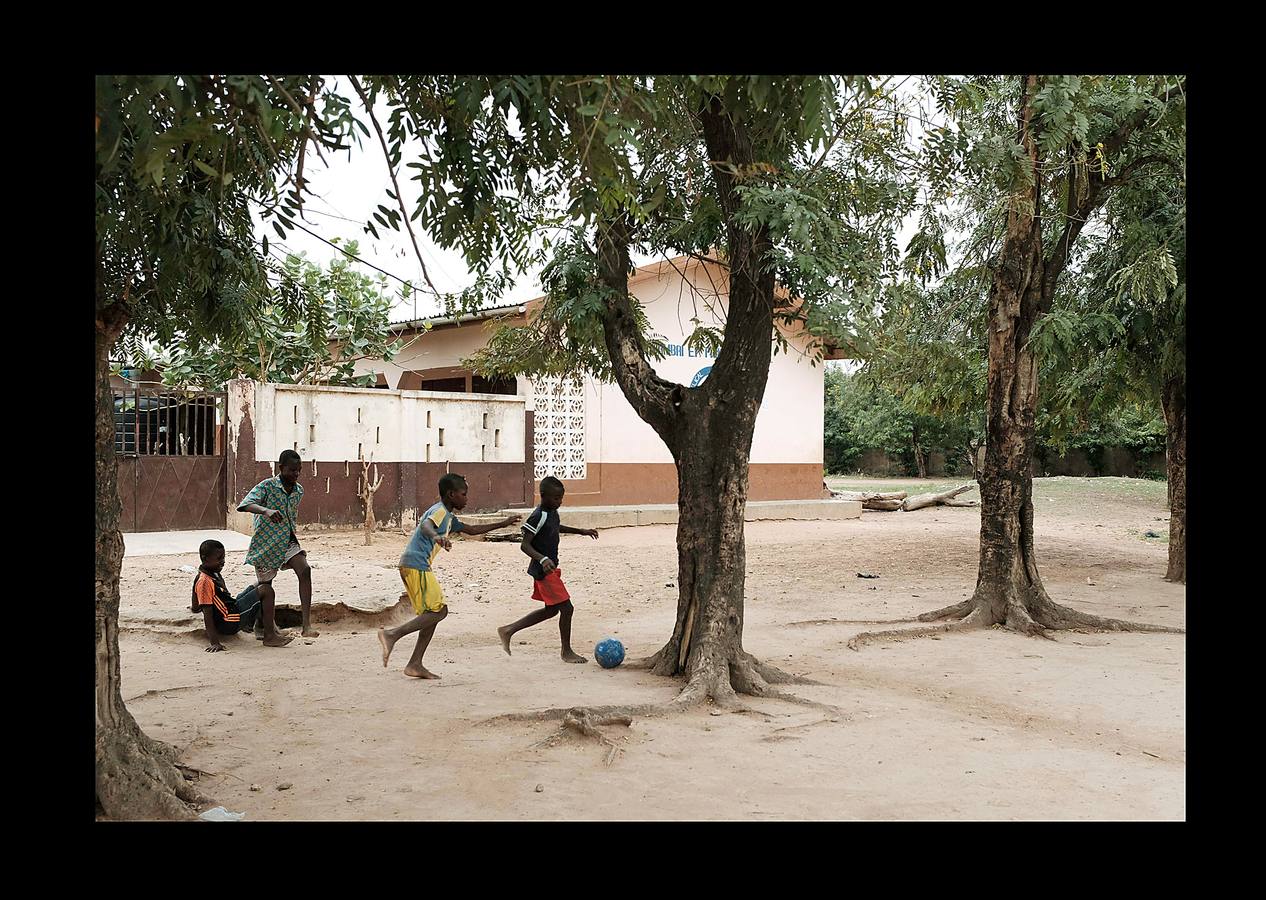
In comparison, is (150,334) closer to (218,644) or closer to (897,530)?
(218,644)

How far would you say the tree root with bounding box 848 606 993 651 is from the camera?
8.87 m

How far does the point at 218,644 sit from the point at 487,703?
114 inches

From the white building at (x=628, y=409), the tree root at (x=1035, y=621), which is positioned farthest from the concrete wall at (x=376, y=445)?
the tree root at (x=1035, y=621)

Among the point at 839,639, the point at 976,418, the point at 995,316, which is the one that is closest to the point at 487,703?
the point at 839,639

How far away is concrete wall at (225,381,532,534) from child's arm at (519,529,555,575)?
360 inches

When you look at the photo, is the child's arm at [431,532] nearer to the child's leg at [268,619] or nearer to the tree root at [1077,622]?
the child's leg at [268,619]

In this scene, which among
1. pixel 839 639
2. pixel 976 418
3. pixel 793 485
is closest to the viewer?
pixel 839 639

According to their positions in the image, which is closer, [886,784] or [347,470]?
[886,784]

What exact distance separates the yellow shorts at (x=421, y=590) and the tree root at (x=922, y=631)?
11.6 ft

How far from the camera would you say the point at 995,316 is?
9.98 m

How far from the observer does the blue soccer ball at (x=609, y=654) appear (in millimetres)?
7621

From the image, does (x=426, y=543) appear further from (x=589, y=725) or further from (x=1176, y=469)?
(x=1176, y=469)

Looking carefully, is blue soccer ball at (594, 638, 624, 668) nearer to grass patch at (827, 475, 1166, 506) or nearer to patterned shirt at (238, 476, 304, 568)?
patterned shirt at (238, 476, 304, 568)

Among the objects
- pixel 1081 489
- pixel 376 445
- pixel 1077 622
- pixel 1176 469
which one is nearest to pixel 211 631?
pixel 1077 622
